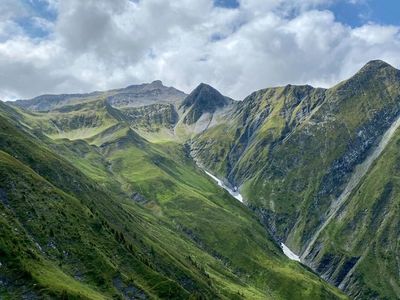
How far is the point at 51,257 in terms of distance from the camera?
336ft

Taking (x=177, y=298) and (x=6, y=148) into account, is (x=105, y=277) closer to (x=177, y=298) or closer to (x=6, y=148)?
(x=177, y=298)

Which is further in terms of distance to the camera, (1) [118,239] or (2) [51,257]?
(1) [118,239]

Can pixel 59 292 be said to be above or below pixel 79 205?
below

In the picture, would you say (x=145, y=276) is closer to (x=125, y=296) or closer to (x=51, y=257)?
(x=125, y=296)

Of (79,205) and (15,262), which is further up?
(79,205)

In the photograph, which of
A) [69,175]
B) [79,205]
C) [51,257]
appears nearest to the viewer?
[51,257]

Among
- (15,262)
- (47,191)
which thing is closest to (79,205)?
(47,191)

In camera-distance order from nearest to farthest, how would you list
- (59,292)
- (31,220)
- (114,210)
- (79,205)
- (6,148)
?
(59,292), (31,220), (79,205), (6,148), (114,210)

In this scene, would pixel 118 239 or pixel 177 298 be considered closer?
pixel 177 298

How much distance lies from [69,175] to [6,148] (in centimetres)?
3072

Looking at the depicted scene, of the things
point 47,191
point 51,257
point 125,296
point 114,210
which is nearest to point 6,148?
point 47,191

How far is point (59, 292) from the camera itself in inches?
3302

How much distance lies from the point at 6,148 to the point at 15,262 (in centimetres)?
8357

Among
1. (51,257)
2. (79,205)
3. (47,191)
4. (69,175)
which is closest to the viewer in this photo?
(51,257)
